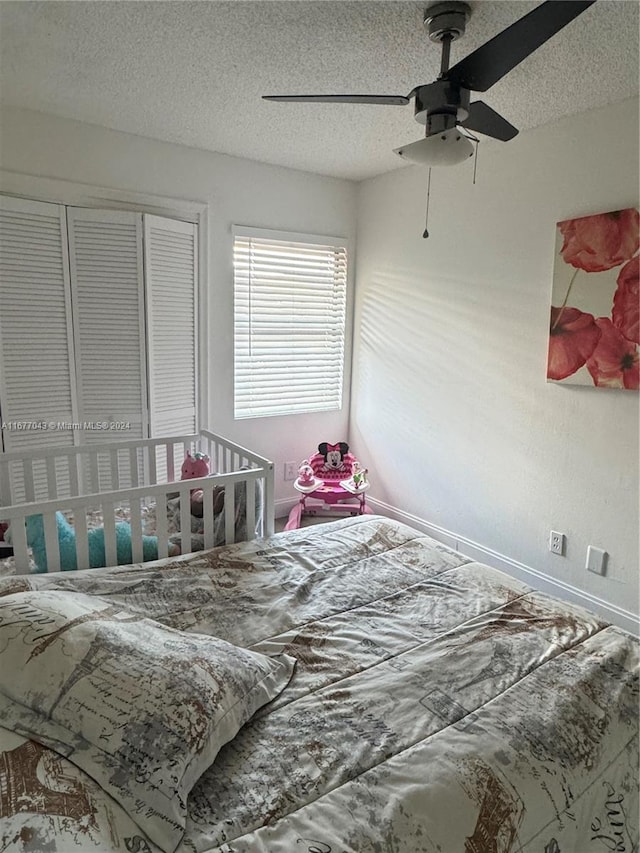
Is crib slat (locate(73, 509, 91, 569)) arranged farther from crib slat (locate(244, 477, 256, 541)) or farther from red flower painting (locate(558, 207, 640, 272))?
red flower painting (locate(558, 207, 640, 272))

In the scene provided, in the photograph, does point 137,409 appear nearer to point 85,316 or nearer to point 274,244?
point 85,316

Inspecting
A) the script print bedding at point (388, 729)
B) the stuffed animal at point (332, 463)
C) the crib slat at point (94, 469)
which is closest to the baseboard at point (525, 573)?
the stuffed animal at point (332, 463)

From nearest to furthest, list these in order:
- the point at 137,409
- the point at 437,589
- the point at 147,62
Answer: the point at 437,589
the point at 147,62
the point at 137,409

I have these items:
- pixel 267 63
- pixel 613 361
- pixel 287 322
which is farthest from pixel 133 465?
pixel 613 361

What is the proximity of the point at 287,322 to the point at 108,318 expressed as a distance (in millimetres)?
1247

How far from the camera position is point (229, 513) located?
2.22 metres

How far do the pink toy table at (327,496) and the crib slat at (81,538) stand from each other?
1658 mm

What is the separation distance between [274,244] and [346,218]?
0.63 meters

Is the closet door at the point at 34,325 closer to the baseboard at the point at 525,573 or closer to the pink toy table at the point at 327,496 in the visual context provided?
the pink toy table at the point at 327,496

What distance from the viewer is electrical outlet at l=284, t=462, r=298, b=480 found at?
394 cm

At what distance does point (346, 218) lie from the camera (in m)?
3.87

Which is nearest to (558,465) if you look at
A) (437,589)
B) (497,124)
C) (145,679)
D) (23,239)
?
(437,589)

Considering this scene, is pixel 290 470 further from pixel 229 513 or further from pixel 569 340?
pixel 569 340

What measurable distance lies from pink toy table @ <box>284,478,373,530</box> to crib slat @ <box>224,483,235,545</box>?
4.05ft
